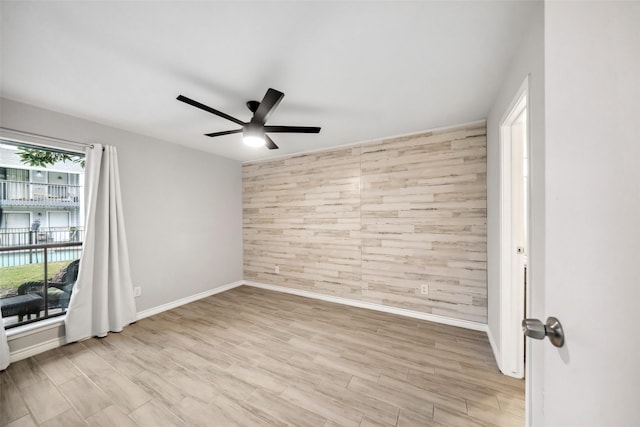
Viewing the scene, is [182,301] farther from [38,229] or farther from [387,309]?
[387,309]

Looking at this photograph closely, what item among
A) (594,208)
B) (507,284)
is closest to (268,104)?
(594,208)

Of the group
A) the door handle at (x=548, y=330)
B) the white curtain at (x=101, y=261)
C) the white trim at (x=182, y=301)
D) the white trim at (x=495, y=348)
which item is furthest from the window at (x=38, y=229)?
the white trim at (x=495, y=348)

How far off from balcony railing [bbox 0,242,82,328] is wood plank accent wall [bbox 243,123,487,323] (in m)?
2.40

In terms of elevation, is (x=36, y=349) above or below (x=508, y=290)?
below

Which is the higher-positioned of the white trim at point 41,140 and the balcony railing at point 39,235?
the white trim at point 41,140

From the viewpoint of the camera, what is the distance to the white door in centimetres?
47

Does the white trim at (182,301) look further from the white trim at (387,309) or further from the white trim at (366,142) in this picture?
the white trim at (366,142)

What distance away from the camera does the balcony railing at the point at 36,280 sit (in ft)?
7.20

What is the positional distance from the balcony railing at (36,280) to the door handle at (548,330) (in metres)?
3.90

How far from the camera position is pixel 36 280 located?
2422 mm

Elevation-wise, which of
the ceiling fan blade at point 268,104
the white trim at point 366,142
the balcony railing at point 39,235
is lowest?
the balcony railing at point 39,235

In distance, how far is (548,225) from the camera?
1.97ft

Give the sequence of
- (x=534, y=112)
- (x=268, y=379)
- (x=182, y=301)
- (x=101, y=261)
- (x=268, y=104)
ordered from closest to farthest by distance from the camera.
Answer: (x=534, y=112) → (x=268, y=104) → (x=268, y=379) → (x=101, y=261) → (x=182, y=301)

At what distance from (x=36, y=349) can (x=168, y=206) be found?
1.88 meters
